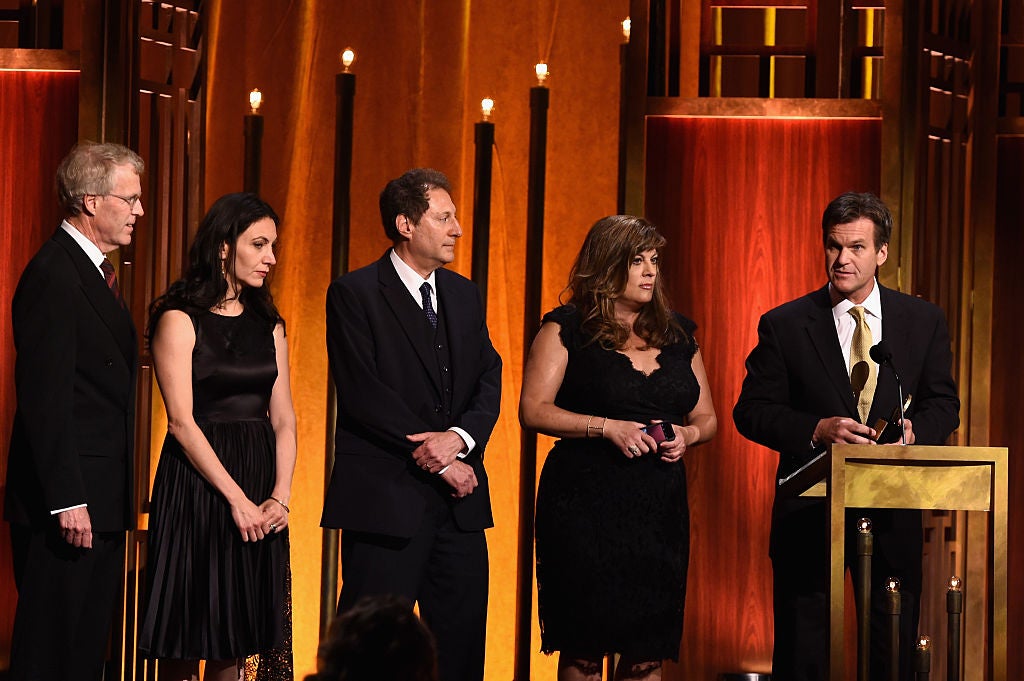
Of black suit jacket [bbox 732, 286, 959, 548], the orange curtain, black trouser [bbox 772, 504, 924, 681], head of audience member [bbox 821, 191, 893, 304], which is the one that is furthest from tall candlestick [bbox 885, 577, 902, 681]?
the orange curtain

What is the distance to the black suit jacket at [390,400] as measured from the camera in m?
3.43

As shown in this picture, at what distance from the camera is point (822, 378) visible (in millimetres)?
3539

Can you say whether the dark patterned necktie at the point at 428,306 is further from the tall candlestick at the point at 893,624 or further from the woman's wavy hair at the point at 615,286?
the tall candlestick at the point at 893,624

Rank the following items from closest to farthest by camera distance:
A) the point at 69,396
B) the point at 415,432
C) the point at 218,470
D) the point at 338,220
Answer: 1. the point at 69,396
2. the point at 218,470
3. the point at 415,432
4. the point at 338,220

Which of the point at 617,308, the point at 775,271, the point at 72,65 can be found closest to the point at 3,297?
the point at 72,65

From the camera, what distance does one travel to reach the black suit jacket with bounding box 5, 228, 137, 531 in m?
3.08

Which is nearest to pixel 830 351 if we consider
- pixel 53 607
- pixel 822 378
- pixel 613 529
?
pixel 822 378

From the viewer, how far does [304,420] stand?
4699 millimetres

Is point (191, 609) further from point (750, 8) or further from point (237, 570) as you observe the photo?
point (750, 8)

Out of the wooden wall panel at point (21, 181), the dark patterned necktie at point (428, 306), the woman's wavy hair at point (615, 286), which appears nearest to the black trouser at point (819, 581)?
the woman's wavy hair at point (615, 286)

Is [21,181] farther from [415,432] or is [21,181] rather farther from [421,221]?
[415,432]

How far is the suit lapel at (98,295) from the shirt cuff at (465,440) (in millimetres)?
806

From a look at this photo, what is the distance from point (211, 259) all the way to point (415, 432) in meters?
0.66

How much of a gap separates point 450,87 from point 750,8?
107 cm
